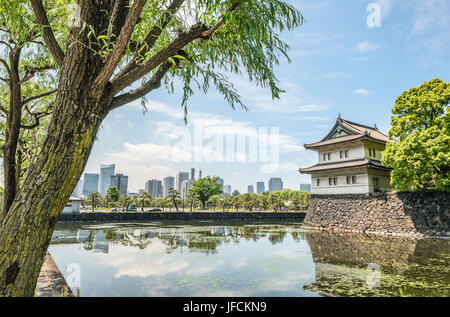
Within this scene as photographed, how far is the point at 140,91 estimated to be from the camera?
2684 mm

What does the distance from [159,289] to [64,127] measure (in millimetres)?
4471

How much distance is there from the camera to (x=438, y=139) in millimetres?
12070

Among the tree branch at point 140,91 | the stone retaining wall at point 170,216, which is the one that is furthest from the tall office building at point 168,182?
the tree branch at point 140,91

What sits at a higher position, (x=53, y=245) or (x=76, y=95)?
(x=76, y=95)

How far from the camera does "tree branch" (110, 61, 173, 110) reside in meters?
2.51

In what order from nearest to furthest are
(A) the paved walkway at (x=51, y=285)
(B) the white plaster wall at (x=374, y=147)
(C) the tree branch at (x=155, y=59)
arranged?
(C) the tree branch at (x=155, y=59) → (A) the paved walkway at (x=51, y=285) → (B) the white plaster wall at (x=374, y=147)

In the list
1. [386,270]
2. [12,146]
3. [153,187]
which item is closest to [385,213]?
[386,270]

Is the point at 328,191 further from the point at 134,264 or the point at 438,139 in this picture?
the point at 134,264

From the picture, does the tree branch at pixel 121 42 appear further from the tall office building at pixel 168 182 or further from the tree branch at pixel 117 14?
the tall office building at pixel 168 182

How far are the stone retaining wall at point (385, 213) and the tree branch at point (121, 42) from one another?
16662 mm

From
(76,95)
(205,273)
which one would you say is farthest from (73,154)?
(205,273)

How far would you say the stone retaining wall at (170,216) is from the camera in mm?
23981

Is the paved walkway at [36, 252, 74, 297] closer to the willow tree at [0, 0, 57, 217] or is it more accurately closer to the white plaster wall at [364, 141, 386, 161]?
the willow tree at [0, 0, 57, 217]

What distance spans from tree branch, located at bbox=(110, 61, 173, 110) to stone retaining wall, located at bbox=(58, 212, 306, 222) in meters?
24.1
